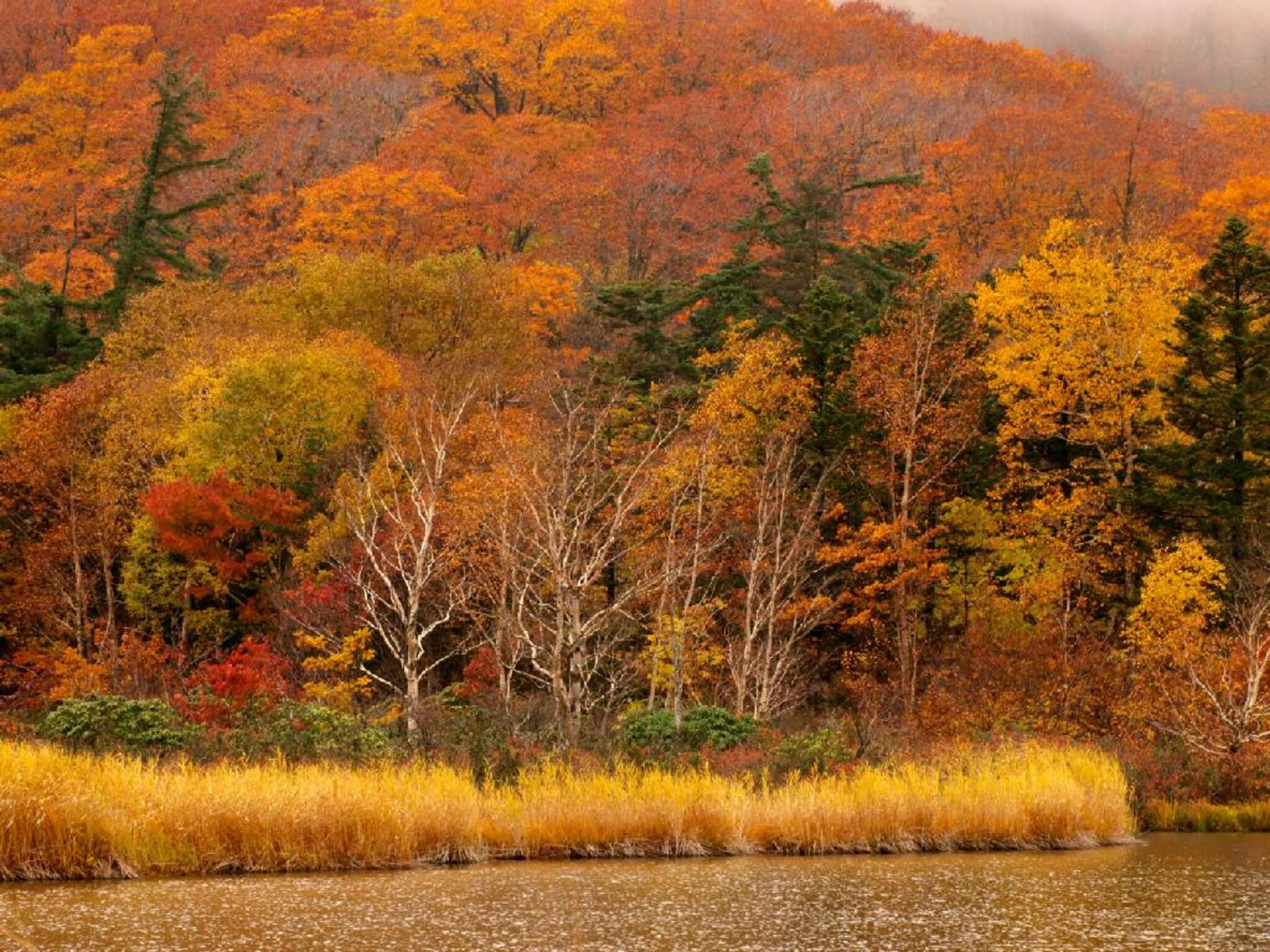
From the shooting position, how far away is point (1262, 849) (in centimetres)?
2288

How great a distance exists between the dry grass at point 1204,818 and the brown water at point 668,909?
292 inches

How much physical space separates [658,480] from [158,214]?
101 feet

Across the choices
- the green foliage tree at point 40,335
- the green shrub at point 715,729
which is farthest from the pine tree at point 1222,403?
the green foliage tree at point 40,335

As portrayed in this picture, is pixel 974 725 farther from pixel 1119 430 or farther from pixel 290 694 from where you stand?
pixel 290 694

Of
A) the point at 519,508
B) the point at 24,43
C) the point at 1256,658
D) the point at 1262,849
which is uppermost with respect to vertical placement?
the point at 24,43

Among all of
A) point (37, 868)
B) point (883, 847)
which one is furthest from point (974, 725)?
point (37, 868)

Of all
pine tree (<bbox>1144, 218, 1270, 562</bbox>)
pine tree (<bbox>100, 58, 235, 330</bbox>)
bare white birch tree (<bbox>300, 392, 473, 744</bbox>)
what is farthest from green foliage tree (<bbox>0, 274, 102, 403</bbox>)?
pine tree (<bbox>1144, 218, 1270, 562</bbox>)

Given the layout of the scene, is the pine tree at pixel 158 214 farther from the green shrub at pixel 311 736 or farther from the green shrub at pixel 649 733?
the green shrub at pixel 649 733

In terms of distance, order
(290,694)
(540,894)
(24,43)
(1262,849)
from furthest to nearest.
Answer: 1. (24,43)
2. (290,694)
3. (1262,849)
4. (540,894)

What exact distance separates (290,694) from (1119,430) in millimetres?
21796

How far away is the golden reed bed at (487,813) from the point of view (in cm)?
1677

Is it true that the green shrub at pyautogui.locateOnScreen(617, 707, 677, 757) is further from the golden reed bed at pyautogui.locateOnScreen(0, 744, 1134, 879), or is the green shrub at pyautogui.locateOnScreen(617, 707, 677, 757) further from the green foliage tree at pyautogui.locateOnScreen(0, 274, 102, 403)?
the green foliage tree at pyautogui.locateOnScreen(0, 274, 102, 403)

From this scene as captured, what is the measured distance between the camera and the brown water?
1338 cm

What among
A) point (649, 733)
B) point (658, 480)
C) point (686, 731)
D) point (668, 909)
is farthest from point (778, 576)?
point (668, 909)
